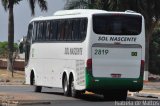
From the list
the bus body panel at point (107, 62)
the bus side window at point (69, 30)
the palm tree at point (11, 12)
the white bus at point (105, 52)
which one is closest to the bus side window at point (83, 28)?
the white bus at point (105, 52)

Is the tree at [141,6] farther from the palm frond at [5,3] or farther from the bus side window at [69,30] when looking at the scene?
the bus side window at [69,30]

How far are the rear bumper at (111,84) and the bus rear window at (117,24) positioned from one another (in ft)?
6.30

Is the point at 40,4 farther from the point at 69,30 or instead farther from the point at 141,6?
the point at 69,30

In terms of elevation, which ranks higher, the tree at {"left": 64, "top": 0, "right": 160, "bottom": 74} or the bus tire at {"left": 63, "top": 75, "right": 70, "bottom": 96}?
the tree at {"left": 64, "top": 0, "right": 160, "bottom": 74}

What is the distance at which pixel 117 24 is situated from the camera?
87.5ft

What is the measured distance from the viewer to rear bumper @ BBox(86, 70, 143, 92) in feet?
85.8

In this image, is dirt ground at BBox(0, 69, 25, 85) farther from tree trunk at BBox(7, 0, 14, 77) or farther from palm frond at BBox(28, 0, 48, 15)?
palm frond at BBox(28, 0, 48, 15)

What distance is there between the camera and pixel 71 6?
49.8 m

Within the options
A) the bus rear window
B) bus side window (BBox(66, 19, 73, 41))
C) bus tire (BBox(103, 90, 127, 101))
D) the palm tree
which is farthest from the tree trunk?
the bus rear window

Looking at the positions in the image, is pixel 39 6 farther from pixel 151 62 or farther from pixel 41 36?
pixel 41 36

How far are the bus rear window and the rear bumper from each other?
6.30ft

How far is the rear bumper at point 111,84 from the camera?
85.8 ft

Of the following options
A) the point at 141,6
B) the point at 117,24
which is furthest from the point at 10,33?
the point at 117,24

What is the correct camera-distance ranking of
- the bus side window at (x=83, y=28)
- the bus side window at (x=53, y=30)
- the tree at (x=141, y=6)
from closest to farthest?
the bus side window at (x=83, y=28) → the bus side window at (x=53, y=30) → the tree at (x=141, y=6)
